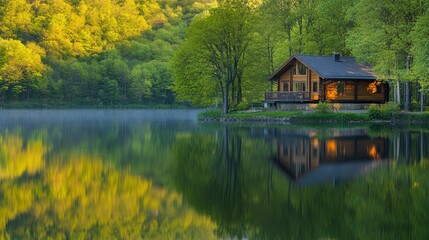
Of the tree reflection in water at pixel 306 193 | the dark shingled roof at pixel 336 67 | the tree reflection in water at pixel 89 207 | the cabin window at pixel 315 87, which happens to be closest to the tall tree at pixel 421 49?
the dark shingled roof at pixel 336 67

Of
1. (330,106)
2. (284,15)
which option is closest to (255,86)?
(284,15)

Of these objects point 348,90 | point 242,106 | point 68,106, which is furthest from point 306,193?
point 68,106

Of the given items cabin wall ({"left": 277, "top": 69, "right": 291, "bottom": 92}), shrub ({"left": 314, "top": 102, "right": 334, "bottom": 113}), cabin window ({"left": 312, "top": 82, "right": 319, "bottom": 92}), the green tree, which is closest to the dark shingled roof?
cabin window ({"left": 312, "top": 82, "right": 319, "bottom": 92})

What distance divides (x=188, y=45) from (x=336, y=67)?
16974mm

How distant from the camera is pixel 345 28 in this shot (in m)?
65.4

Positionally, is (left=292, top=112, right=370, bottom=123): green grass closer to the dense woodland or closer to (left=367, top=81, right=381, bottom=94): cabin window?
the dense woodland

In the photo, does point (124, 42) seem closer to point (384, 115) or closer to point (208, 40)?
point (208, 40)

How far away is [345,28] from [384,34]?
1454 centimetres

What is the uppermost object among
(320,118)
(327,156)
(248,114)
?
(248,114)

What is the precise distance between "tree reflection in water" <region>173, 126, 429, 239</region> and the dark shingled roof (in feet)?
94.2

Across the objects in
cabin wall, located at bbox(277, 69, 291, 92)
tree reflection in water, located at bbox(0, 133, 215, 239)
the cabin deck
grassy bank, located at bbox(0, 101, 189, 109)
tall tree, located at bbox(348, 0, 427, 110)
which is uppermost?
tall tree, located at bbox(348, 0, 427, 110)

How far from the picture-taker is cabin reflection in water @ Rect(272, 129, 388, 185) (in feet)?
63.5

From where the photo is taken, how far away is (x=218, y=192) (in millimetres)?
15844

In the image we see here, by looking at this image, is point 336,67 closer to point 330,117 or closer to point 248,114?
point 330,117
